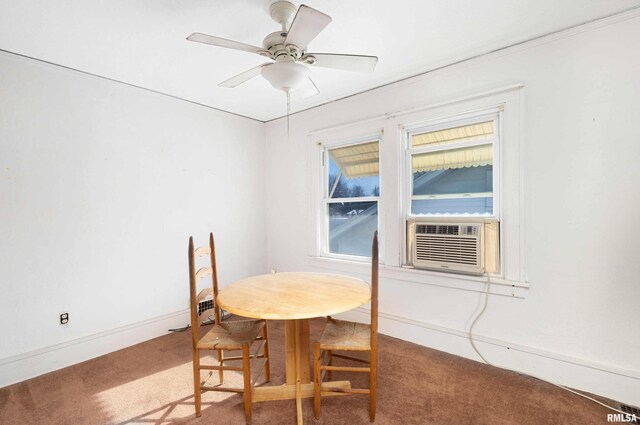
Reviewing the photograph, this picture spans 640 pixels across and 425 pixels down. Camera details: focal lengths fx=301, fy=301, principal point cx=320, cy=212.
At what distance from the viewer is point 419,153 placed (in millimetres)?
2875

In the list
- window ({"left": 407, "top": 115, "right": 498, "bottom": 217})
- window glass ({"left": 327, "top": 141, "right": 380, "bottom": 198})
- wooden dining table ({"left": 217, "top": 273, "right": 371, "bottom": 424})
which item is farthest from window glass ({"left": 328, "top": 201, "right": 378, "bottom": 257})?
wooden dining table ({"left": 217, "top": 273, "right": 371, "bottom": 424})

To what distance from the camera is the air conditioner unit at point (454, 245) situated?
7.83ft

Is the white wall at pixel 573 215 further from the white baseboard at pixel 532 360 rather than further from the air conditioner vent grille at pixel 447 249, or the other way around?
the air conditioner vent grille at pixel 447 249

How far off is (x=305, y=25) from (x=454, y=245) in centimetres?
Result: 196

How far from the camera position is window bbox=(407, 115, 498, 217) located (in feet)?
8.27

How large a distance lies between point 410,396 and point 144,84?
3.48 m

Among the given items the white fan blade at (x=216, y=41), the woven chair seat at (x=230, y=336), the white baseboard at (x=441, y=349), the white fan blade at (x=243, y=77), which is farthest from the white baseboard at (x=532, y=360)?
the white fan blade at (x=216, y=41)

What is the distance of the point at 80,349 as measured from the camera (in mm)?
2582

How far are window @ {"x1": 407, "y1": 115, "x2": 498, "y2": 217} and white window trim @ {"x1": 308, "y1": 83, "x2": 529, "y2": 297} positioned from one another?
10 cm

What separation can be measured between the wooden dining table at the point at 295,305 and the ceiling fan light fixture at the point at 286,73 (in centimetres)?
131

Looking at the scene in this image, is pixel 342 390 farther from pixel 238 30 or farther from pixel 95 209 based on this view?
pixel 95 209

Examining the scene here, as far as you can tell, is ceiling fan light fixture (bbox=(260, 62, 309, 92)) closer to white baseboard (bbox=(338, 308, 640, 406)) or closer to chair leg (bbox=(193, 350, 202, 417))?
chair leg (bbox=(193, 350, 202, 417))

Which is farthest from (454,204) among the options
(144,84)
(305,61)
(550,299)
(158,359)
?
(144,84)

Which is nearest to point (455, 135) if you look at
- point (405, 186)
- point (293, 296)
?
point (405, 186)
